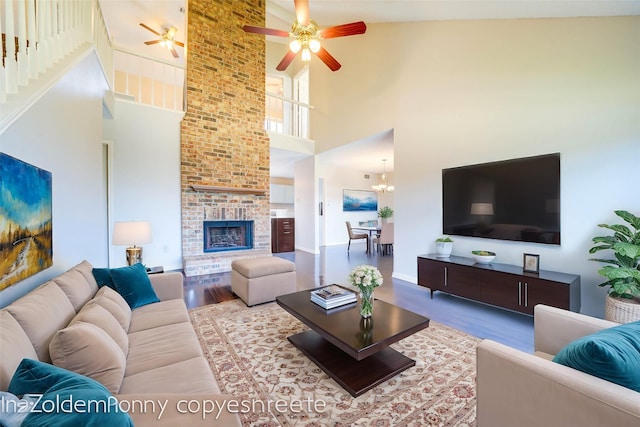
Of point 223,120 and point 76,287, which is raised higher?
point 223,120

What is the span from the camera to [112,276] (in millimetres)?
2107

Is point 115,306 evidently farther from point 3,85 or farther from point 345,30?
point 345,30

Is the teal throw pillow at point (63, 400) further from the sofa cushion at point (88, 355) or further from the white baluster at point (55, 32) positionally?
the white baluster at point (55, 32)

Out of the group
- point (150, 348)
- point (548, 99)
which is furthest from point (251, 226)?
point (548, 99)

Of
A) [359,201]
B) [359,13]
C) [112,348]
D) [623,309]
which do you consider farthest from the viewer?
[359,201]

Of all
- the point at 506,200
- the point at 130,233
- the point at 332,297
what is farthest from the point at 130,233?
the point at 506,200

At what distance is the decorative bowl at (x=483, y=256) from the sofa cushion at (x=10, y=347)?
3.70m

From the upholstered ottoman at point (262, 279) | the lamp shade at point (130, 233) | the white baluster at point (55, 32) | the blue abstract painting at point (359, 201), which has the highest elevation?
the white baluster at point (55, 32)

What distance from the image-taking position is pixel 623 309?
2.06 meters

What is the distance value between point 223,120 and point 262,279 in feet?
11.5

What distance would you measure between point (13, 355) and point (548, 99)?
437 centimetres

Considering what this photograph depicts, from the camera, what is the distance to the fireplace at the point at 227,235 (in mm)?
5070

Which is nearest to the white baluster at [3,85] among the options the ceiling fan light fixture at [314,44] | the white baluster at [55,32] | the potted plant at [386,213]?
the white baluster at [55,32]

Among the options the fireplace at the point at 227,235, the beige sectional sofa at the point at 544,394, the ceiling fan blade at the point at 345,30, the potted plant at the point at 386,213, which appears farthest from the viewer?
the potted plant at the point at 386,213
